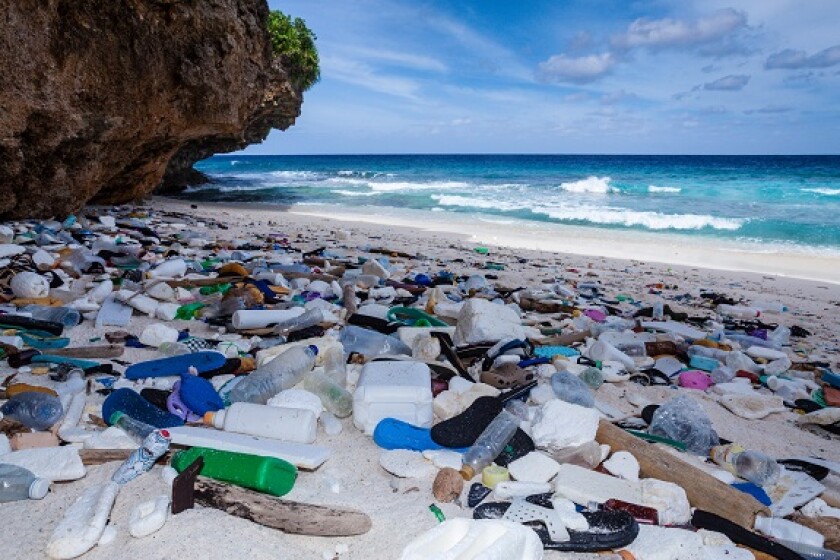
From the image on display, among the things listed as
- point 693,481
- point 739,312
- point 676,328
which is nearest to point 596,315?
point 676,328

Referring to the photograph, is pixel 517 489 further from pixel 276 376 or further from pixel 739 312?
pixel 739 312

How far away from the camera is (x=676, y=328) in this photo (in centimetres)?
400

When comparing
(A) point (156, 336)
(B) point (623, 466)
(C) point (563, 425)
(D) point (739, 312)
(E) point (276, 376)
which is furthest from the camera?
(D) point (739, 312)

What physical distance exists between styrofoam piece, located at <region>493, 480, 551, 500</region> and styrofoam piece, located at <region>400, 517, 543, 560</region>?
1.37 ft

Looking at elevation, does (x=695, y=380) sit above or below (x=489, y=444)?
below

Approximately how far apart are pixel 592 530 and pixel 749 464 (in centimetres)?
84

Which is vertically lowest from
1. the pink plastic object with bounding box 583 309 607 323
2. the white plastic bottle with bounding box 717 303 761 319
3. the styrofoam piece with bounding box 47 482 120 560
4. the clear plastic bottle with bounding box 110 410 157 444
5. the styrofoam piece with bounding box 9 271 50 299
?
the white plastic bottle with bounding box 717 303 761 319

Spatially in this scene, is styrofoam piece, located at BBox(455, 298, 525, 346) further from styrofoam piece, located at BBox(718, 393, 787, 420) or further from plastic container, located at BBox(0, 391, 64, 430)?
plastic container, located at BBox(0, 391, 64, 430)

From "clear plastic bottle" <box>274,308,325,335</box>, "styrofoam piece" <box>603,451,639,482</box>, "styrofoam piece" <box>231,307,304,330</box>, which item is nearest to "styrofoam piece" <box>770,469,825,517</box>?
"styrofoam piece" <box>603,451,639,482</box>

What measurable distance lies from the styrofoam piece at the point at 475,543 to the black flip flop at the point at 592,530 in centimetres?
25

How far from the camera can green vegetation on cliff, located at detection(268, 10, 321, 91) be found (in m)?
14.5

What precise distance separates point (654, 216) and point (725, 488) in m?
14.5

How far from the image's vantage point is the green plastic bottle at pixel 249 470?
153 centimetres

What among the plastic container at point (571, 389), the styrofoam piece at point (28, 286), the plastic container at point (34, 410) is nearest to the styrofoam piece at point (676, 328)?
the plastic container at point (571, 389)
